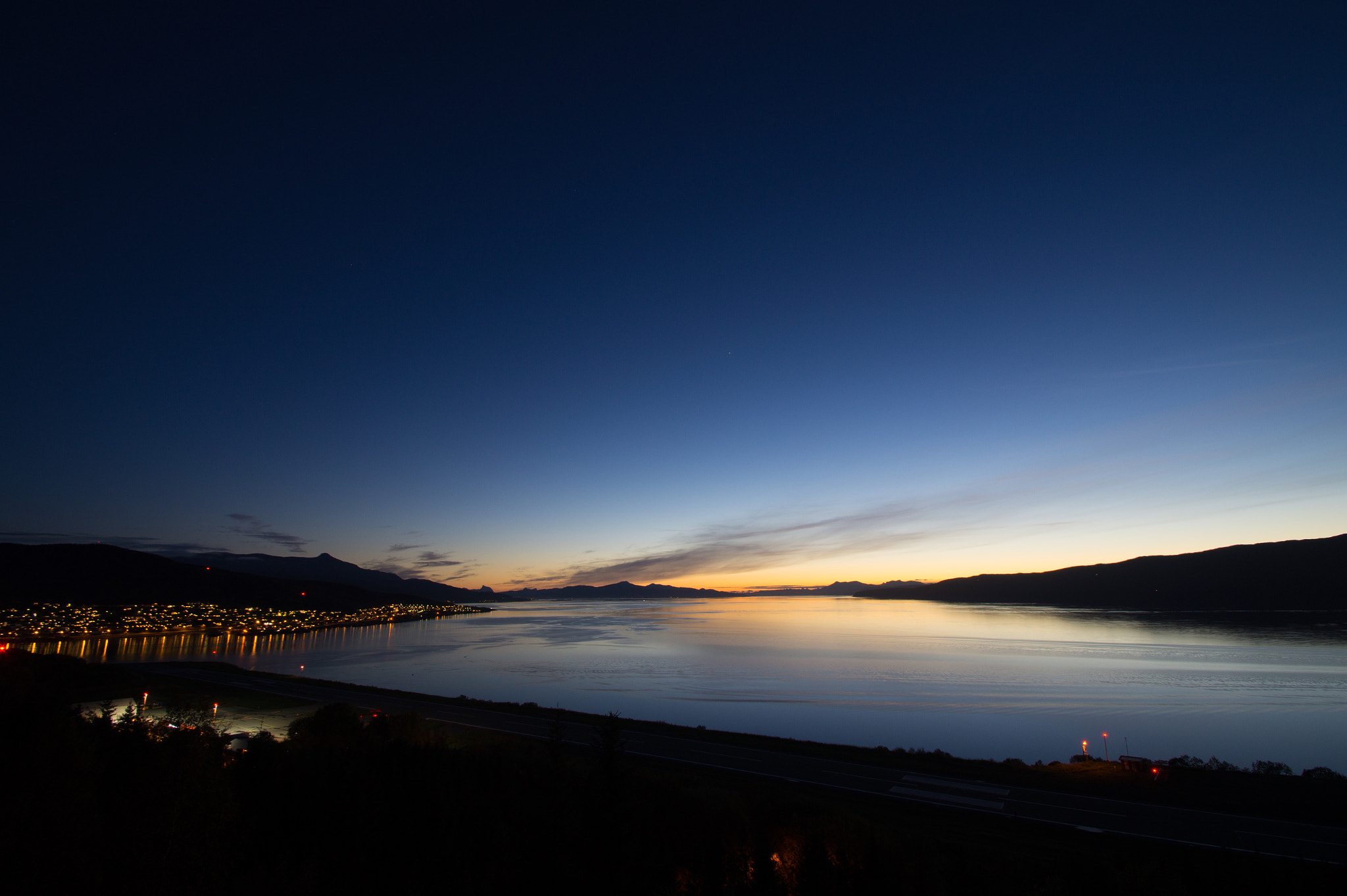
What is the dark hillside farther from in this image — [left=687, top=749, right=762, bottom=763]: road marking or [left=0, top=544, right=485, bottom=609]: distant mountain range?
[left=687, top=749, right=762, bottom=763]: road marking

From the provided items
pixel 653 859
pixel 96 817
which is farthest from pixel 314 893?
pixel 653 859

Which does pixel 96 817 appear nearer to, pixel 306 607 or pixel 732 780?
pixel 732 780

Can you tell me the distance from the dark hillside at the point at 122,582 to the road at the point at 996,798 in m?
164

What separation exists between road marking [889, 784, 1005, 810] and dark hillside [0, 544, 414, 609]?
180m

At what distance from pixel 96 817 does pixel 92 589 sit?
630 ft

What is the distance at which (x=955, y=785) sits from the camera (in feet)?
75.0

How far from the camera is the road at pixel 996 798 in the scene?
17.5 m

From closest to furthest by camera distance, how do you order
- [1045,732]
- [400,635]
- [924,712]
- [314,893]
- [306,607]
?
[314,893]
[1045,732]
[924,712]
[400,635]
[306,607]

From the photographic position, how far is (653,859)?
1755 centimetres

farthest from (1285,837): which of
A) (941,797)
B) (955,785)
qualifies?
(941,797)

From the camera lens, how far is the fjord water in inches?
1479

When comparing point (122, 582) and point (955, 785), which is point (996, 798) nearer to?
point (955, 785)

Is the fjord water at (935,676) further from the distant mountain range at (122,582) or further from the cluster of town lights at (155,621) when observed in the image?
the distant mountain range at (122,582)

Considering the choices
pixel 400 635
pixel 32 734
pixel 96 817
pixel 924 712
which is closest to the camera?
pixel 96 817
